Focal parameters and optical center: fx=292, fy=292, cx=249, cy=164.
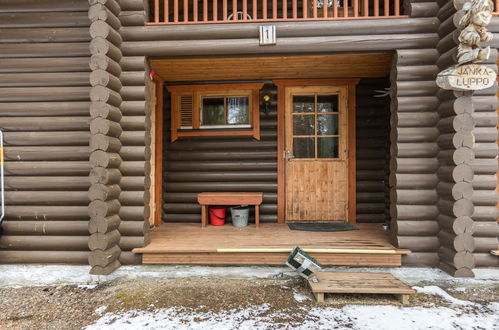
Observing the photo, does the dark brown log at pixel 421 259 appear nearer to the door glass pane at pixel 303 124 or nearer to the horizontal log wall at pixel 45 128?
the door glass pane at pixel 303 124

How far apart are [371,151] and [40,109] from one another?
5.18 m

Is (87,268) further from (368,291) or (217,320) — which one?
(368,291)

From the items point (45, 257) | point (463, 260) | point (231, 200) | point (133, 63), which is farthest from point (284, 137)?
point (45, 257)

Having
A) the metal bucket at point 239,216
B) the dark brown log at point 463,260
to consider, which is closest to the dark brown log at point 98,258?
the metal bucket at point 239,216

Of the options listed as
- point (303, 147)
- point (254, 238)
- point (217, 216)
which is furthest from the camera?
point (303, 147)

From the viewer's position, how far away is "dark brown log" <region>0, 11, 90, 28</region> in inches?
151

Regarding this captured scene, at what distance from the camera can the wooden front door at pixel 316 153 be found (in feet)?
17.4

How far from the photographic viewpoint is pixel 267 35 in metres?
3.87

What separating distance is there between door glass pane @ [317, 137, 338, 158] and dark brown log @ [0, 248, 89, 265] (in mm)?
4011

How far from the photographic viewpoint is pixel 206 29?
3924mm

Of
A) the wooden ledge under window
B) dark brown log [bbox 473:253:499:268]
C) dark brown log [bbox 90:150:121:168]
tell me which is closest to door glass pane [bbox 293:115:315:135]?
the wooden ledge under window

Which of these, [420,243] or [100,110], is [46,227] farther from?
[420,243]

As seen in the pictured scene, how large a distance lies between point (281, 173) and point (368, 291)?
271 centimetres

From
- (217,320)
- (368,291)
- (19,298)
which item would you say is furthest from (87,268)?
(368,291)
